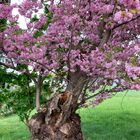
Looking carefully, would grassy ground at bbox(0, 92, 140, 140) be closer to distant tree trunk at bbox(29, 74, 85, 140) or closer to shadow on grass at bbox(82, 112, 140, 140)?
shadow on grass at bbox(82, 112, 140, 140)

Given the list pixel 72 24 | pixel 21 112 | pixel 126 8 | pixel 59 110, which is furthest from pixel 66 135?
pixel 21 112

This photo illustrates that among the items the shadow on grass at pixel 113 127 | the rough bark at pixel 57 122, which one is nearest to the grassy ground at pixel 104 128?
the shadow on grass at pixel 113 127

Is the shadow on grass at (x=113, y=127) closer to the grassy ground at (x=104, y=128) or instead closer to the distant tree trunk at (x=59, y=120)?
the grassy ground at (x=104, y=128)

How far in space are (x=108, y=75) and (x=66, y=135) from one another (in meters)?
1.39

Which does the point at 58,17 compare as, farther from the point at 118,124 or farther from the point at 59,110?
the point at 118,124

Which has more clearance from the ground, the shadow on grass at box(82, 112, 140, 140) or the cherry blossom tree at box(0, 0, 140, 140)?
the cherry blossom tree at box(0, 0, 140, 140)

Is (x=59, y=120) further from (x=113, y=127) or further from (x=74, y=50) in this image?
(x=113, y=127)

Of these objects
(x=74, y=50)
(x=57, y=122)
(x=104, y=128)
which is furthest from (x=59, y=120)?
(x=104, y=128)

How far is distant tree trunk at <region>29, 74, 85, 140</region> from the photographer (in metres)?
8.21

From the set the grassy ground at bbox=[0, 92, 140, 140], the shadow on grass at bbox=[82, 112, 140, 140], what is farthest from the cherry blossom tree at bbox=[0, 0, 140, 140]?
the shadow on grass at bbox=[82, 112, 140, 140]

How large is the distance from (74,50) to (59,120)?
1.42 m

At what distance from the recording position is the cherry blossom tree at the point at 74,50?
26.8 feet

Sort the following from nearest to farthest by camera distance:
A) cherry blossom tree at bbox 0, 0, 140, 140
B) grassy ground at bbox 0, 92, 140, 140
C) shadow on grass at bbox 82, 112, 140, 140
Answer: cherry blossom tree at bbox 0, 0, 140, 140
shadow on grass at bbox 82, 112, 140, 140
grassy ground at bbox 0, 92, 140, 140

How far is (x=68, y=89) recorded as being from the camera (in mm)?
8773
